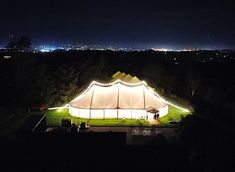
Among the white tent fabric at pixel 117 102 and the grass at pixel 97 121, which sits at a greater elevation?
the white tent fabric at pixel 117 102

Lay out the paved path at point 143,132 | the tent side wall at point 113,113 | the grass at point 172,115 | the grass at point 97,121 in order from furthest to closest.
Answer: the tent side wall at point 113,113
the grass at point 172,115
the grass at point 97,121
the paved path at point 143,132

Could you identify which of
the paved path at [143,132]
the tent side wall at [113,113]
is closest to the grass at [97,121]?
the tent side wall at [113,113]

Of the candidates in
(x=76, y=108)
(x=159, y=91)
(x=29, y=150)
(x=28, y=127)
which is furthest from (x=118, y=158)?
(x=159, y=91)

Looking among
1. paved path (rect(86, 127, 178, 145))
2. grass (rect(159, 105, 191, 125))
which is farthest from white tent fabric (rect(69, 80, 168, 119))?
paved path (rect(86, 127, 178, 145))

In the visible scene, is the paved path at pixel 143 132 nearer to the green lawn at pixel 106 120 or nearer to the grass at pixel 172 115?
the green lawn at pixel 106 120

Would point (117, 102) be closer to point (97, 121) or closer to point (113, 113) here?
point (113, 113)

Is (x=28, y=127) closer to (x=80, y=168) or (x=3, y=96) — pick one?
(x=80, y=168)

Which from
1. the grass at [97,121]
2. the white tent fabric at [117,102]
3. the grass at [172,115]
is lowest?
the grass at [97,121]

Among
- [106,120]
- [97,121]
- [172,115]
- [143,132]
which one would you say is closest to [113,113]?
[106,120]
